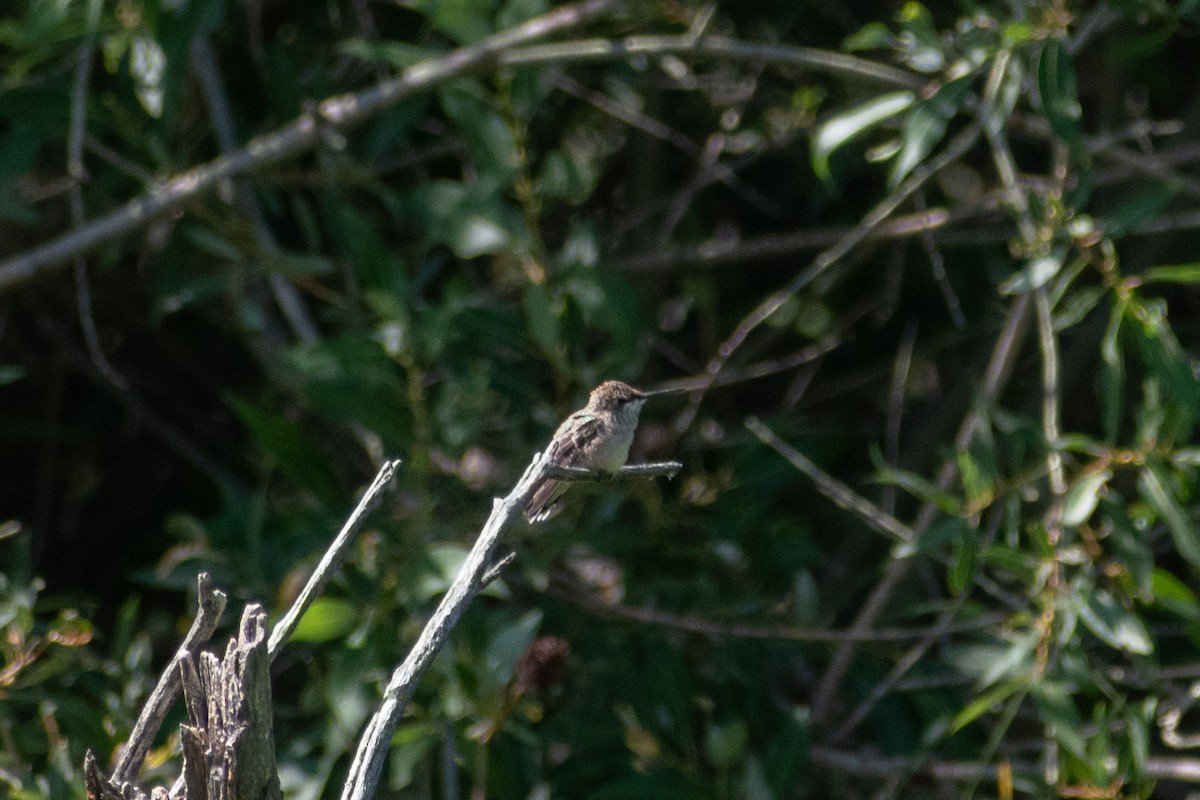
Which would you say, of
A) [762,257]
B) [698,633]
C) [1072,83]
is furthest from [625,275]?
[1072,83]

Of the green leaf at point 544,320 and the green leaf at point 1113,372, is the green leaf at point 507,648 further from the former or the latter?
the green leaf at point 1113,372

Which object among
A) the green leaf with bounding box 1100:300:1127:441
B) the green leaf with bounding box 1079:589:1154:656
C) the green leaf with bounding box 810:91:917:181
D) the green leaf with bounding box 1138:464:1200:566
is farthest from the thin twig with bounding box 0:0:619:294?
the green leaf with bounding box 1079:589:1154:656

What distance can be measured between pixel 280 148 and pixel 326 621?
1.51m

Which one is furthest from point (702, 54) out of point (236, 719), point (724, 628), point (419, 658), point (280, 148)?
point (236, 719)

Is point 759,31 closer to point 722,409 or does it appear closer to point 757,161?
point 757,161

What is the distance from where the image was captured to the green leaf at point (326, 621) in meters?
3.78

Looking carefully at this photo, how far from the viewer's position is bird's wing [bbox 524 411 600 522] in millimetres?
3248

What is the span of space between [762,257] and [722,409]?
629 mm

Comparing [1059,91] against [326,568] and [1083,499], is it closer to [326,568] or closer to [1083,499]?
[1083,499]

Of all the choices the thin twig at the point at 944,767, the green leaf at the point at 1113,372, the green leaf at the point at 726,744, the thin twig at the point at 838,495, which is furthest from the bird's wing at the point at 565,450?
the thin twig at the point at 944,767

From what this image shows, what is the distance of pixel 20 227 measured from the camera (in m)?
5.30

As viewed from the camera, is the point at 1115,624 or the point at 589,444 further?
the point at 1115,624

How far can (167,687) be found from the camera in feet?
8.05

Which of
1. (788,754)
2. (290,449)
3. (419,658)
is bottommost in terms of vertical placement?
(788,754)
